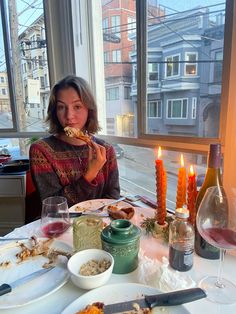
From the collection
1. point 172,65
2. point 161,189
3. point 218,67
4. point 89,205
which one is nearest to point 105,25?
point 172,65

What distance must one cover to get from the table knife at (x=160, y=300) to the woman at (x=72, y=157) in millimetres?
822

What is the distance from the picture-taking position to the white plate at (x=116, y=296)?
0.55m

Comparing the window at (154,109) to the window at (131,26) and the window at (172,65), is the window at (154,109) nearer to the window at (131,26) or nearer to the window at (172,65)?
the window at (172,65)

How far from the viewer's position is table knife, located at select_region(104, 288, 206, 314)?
0.54 m

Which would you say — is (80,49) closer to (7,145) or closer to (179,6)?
(179,6)

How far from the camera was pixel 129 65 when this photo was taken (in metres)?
1.99

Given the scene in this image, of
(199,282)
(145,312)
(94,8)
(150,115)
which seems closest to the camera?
(145,312)

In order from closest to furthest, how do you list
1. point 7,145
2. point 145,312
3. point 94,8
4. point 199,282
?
point 145,312
point 199,282
point 94,8
point 7,145

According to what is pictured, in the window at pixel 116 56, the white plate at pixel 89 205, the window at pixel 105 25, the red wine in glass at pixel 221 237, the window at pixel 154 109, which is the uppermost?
Result: the window at pixel 105 25

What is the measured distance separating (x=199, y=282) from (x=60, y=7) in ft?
8.20

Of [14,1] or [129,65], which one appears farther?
[14,1]

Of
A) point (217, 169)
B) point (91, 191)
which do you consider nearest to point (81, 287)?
point (217, 169)

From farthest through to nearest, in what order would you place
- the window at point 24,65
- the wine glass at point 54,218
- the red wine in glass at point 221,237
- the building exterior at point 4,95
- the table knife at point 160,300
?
the building exterior at point 4,95
the window at point 24,65
the wine glass at point 54,218
the red wine in glass at point 221,237
the table knife at point 160,300

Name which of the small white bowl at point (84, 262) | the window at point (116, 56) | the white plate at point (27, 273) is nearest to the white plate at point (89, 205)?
the white plate at point (27, 273)
